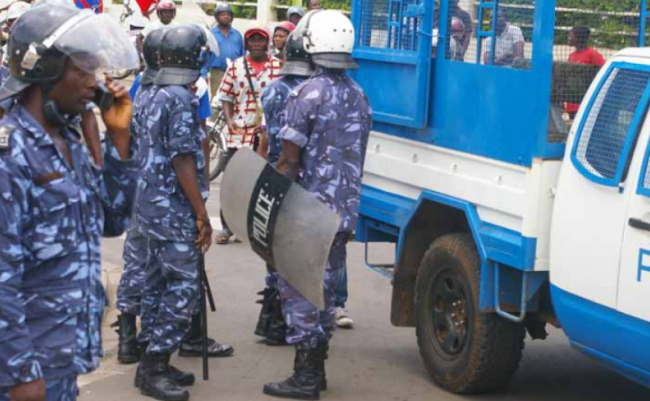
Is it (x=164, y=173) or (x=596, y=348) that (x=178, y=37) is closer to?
(x=164, y=173)

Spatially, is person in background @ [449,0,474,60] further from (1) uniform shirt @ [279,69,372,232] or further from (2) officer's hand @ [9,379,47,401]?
(2) officer's hand @ [9,379,47,401]

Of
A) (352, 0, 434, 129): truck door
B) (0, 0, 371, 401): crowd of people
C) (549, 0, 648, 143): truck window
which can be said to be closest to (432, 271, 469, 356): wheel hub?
(0, 0, 371, 401): crowd of people

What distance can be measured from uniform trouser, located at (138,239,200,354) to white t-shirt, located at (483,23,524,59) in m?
1.85

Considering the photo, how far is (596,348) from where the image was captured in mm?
5758

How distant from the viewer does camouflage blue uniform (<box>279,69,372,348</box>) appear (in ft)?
21.4

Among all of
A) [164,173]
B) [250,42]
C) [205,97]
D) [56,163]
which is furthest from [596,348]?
[250,42]

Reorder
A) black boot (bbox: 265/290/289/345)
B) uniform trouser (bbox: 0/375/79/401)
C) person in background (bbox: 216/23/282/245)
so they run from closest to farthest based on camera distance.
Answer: uniform trouser (bbox: 0/375/79/401) → black boot (bbox: 265/290/289/345) → person in background (bbox: 216/23/282/245)

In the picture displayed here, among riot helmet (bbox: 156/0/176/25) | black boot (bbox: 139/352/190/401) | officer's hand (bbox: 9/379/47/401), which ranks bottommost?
black boot (bbox: 139/352/190/401)

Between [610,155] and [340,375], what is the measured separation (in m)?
2.31

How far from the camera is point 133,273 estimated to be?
7184 mm

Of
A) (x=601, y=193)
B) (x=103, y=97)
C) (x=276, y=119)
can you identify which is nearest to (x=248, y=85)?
(x=276, y=119)

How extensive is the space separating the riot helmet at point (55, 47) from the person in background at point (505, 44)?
2.83m

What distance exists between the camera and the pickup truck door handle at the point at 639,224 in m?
5.33

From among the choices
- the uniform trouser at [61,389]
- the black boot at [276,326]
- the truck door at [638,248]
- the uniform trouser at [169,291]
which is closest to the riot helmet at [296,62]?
the black boot at [276,326]
